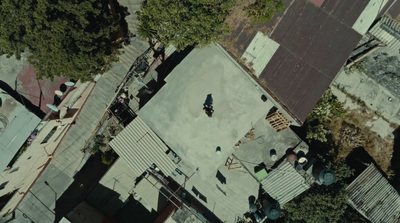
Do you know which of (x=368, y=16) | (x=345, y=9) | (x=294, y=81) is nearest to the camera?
(x=294, y=81)

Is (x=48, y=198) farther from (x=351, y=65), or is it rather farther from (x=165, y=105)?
(x=351, y=65)

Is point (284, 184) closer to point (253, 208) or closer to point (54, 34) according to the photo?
point (253, 208)

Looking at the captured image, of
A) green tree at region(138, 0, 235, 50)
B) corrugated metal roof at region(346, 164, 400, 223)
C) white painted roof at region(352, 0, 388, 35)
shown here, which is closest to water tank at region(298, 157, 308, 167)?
corrugated metal roof at region(346, 164, 400, 223)

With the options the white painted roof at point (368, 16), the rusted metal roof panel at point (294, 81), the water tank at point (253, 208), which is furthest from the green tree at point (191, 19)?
the water tank at point (253, 208)

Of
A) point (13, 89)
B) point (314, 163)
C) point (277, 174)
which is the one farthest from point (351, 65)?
point (13, 89)

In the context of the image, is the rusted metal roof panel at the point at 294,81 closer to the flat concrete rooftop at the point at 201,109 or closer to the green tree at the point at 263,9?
the flat concrete rooftop at the point at 201,109

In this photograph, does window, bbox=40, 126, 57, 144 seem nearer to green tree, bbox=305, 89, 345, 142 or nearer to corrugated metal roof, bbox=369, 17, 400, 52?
green tree, bbox=305, 89, 345, 142

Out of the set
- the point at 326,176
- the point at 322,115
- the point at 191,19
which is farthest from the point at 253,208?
the point at 191,19
